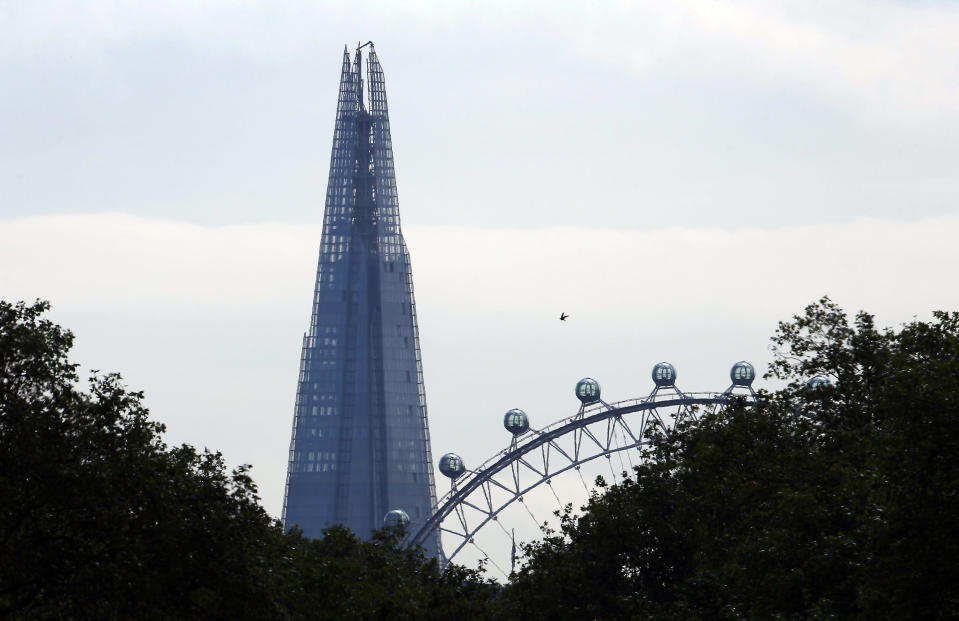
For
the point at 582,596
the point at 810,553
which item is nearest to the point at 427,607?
the point at 582,596

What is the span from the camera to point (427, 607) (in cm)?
7944

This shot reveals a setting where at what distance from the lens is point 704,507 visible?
6931 centimetres

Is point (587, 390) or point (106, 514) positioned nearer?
point (106, 514)

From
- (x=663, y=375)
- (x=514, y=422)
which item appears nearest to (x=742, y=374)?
(x=663, y=375)

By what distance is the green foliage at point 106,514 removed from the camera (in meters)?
49.3

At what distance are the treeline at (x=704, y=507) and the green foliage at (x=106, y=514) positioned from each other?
5cm

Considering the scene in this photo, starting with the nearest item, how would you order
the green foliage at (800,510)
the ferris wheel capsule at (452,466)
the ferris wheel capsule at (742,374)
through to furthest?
1. the green foliage at (800,510)
2. the ferris wheel capsule at (742,374)
3. the ferris wheel capsule at (452,466)

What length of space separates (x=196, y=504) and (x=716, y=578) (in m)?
20.3

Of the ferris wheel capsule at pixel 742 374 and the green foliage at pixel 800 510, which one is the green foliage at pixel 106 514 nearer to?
the green foliage at pixel 800 510

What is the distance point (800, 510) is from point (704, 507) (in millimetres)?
11553

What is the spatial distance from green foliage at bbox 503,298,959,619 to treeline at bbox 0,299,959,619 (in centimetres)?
8

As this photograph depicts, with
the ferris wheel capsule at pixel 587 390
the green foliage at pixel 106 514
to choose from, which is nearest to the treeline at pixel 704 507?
the green foliage at pixel 106 514

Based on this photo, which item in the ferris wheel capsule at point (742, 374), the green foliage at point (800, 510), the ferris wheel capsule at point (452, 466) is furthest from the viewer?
the ferris wheel capsule at point (452, 466)

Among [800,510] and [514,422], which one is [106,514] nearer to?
[800,510]
